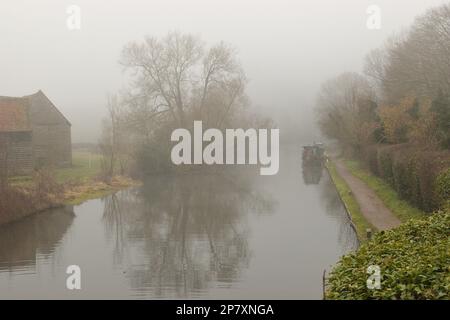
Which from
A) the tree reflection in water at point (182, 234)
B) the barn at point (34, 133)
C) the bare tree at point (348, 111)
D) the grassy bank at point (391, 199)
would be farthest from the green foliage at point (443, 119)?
the barn at point (34, 133)

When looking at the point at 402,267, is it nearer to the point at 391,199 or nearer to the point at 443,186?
the point at 443,186

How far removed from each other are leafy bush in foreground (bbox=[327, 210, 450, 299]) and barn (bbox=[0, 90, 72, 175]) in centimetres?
2724

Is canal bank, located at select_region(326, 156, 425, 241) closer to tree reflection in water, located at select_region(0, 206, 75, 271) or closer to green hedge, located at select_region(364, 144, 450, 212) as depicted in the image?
green hedge, located at select_region(364, 144, 450, 212)

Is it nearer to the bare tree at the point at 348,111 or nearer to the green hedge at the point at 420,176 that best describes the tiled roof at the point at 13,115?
the bare tree at the point at 348,111

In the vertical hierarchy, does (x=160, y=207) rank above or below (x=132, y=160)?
below

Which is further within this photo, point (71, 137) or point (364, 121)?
point (71, 137)

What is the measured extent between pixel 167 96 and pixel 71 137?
28.3 ft

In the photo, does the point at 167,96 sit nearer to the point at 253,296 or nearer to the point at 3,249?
the point at 3,249

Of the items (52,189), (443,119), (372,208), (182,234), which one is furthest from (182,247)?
(52,189)

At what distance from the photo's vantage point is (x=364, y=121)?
38.1 m

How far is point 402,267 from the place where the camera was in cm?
621

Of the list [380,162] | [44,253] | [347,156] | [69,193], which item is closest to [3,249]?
[44,253]

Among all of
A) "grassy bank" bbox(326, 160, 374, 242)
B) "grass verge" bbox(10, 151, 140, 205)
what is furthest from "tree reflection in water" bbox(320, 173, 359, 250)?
"grass verge" bbox(10, 151, 140, 205)

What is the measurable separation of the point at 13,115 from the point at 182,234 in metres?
22.8
